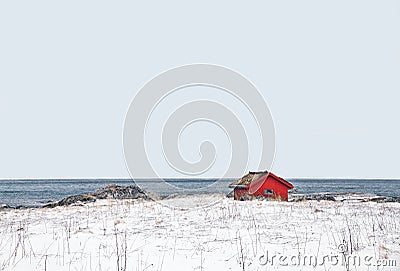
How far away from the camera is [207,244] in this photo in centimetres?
935

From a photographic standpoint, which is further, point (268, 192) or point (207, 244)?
point (268, 192)

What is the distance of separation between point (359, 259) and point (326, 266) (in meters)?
0.75

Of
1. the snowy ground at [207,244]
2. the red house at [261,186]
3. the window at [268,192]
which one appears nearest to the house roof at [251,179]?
the red house at [261,186]

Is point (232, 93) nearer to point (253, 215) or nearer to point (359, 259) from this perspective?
point (253, 215)

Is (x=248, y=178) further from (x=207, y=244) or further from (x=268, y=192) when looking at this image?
(x=207, y=244)

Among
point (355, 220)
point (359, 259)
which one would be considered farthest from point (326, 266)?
point (355, 220)

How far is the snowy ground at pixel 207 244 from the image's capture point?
7.82 m

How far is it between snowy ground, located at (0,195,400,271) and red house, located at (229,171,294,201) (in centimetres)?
1202

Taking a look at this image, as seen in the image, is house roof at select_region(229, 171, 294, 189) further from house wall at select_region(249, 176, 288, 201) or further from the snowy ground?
the snowy ground

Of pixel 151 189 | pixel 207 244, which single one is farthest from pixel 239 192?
pixel 151 189

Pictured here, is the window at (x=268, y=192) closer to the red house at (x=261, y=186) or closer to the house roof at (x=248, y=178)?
the red house at (x=261, y=186)

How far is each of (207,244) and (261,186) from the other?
16.9 m

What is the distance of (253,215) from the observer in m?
14.1

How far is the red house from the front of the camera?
1002 inches
